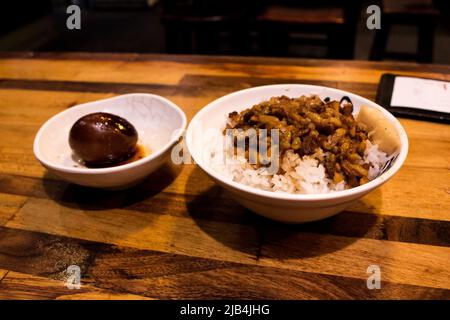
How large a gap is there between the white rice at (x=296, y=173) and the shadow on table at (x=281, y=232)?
13 cm

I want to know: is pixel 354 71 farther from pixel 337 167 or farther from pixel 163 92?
pixel 337 167

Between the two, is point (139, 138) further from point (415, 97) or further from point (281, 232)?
point (415, 97)

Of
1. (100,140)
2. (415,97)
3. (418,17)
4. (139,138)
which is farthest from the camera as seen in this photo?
(418,17)

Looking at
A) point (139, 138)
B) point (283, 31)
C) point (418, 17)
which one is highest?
point (418, 17)

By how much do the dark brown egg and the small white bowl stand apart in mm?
55

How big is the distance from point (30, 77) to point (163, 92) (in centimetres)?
79

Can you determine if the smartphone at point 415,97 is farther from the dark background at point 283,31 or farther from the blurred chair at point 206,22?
the blurred chair at point 206,22

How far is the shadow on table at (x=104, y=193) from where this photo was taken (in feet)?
4.06

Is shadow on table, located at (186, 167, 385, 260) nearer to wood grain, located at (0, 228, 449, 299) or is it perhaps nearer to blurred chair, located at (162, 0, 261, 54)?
wood grain, located at (0, 228, 449, 299)

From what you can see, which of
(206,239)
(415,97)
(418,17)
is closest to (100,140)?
(206,239)

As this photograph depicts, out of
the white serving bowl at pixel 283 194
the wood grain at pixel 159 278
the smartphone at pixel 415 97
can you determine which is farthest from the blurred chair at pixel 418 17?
the wood grain at pixel 159 278

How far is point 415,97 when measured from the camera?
5.25ft

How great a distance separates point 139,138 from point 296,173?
24.9 inches

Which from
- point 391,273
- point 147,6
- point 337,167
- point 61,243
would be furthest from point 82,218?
point 147,6
